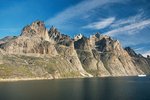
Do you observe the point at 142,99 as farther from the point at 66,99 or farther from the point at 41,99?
the point at 41,99

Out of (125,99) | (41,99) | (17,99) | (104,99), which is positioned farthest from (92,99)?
(17,99)

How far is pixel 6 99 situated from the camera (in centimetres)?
14825

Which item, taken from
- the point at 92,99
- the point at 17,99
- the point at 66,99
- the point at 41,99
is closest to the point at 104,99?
the point at 92,99

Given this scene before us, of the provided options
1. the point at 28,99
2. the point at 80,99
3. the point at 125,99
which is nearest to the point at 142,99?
the point at 125,99

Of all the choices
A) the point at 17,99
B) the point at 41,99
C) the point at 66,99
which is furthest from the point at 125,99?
the point at 17,99

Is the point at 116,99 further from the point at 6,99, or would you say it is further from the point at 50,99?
the point at 6,99

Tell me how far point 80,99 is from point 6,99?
3998 cm

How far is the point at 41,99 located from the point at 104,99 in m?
34.2

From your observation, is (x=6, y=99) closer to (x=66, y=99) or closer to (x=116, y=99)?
(x=66, y=99)

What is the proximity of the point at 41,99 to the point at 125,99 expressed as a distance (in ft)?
151

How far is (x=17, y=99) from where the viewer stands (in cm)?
14938

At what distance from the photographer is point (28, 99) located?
148500 millimetres

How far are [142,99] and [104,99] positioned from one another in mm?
21506

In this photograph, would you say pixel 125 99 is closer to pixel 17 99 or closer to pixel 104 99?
pixel 104 99
